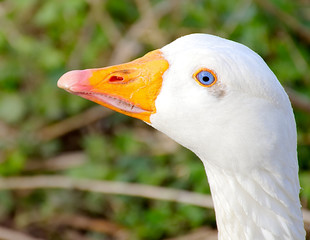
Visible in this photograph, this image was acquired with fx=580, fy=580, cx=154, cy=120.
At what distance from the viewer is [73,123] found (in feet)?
14.8

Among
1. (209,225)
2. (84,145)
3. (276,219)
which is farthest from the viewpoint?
(84,145)

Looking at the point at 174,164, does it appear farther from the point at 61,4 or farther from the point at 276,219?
the point at 276,219

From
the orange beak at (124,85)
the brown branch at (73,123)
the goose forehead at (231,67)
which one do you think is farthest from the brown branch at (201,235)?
the goose forehead at (231,67)

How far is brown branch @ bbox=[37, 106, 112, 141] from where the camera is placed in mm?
4484

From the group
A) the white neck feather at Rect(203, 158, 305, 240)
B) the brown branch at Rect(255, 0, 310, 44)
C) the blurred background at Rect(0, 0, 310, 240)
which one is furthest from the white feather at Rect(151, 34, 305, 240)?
the brown branch at Rect(255, 0, 310, 44)

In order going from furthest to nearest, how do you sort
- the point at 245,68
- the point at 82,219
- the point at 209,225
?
the point at 82,219 → the point at 209,225 → the point at 245,68

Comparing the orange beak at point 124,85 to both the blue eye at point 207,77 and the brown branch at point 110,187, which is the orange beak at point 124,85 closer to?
the blue eye at point 207,77

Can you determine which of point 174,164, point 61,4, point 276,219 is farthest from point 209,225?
point 61,4

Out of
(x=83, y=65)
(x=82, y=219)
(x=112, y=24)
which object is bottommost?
(x=82, y=219)

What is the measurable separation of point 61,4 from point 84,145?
4.05 ft

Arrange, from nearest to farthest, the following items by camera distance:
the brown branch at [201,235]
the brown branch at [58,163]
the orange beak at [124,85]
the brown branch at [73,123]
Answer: the orange beak at [124,85]
the brown branch at [201,235]
the brown branch at [58,163]
the brown branch at [73,123]

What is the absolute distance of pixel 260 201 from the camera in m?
1.98

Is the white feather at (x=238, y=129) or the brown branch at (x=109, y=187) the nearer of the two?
the white feather at (x=238, y=129)

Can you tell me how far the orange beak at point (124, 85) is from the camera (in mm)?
2062
